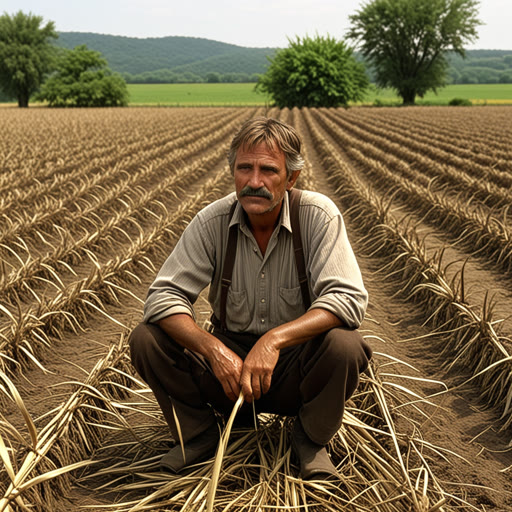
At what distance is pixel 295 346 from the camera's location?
108 inches

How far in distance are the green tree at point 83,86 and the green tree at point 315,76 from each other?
1369 cm

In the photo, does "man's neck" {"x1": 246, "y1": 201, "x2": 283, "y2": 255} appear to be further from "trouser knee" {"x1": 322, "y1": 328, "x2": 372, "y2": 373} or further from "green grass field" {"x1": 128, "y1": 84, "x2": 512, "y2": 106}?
"green grass field" {"x1": 128, "y1": 84, "x2": 512, "y2": 106}

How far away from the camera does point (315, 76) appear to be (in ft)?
153

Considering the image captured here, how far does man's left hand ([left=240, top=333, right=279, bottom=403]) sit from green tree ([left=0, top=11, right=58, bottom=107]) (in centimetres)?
6395

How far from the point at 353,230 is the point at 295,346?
558 centimetres

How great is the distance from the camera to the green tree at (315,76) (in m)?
46.9

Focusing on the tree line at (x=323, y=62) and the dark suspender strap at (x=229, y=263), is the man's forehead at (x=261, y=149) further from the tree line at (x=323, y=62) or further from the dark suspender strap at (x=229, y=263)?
the tree line at (x=323, y=62)

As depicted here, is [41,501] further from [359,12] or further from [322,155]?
[359,12]

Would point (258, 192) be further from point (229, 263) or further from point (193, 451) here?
point (193, 451)

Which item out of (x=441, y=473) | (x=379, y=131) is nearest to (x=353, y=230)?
(x=441, y=473)

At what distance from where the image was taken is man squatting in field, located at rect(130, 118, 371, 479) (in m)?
2.48

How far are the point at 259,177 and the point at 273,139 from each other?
0.18m

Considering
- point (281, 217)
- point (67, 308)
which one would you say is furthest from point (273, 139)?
point (67, 308)

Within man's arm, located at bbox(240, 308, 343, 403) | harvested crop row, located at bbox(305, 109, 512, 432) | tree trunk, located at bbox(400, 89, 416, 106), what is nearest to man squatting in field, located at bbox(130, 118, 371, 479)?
man's arm, located at bbox(240, 308, 343, 403)
